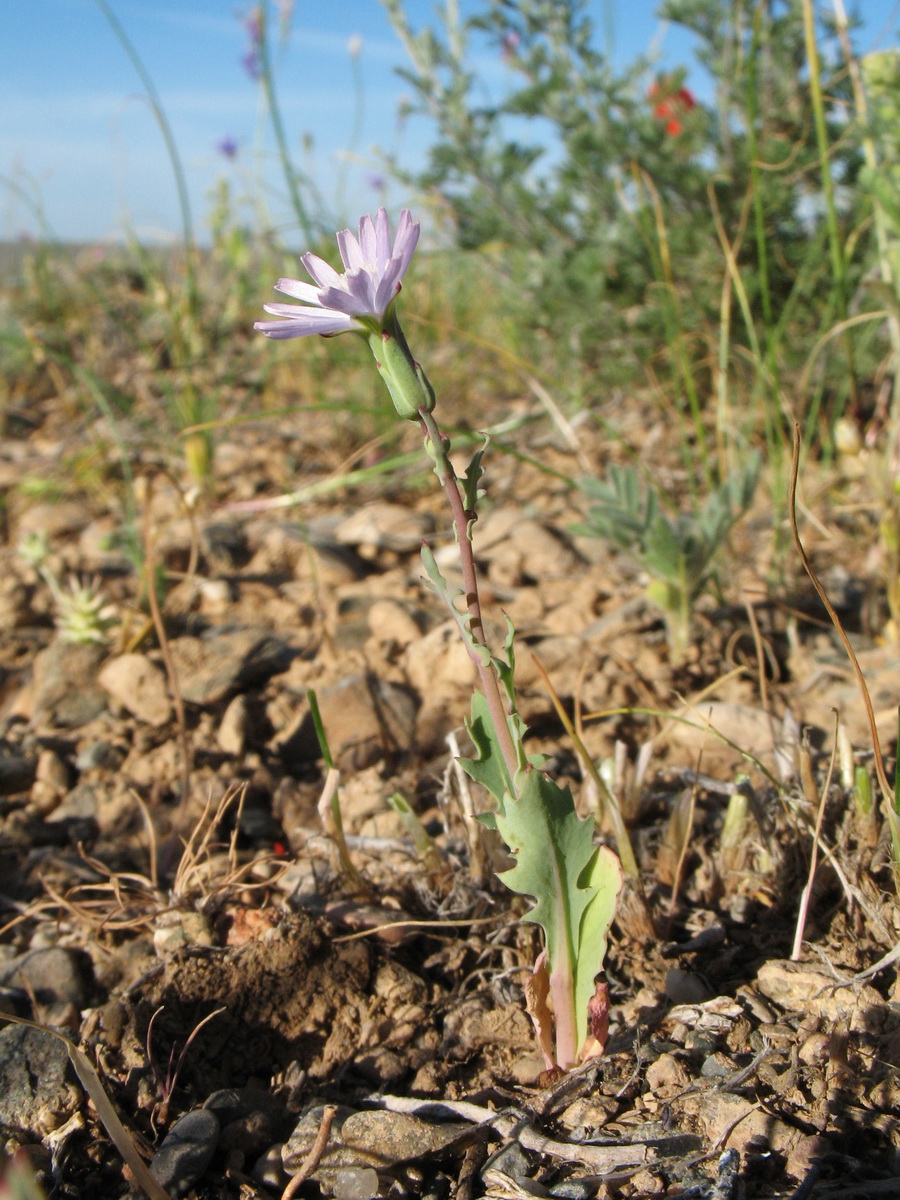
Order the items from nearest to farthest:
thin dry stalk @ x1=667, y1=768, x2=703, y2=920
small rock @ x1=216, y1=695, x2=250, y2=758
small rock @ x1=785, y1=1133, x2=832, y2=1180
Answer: small rock @ x1=785, y1=1133, x2=832, y2=1180 < thin dry stalk @ x1=667, y1=768, x2=703, y2=920 < small rock @ x1=216, y1=695, x2=250, y2=758

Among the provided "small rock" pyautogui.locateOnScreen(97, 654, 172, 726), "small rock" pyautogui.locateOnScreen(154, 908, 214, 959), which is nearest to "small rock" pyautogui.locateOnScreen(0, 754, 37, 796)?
"small rock" pyautogui.locateOnScreen(97, 654, 172, 726)

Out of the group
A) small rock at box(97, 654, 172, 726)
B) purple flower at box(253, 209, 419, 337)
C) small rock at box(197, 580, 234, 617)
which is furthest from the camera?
small rock at box(197, 580, 234, 617)

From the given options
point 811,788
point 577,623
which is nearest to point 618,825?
point 811,788

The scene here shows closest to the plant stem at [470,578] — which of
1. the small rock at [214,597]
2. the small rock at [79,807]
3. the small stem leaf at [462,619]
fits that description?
the small stem leaf at [462,619]

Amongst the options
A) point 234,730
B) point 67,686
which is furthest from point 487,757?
point 67,686

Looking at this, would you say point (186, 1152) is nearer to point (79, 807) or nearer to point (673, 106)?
point (79, 807)

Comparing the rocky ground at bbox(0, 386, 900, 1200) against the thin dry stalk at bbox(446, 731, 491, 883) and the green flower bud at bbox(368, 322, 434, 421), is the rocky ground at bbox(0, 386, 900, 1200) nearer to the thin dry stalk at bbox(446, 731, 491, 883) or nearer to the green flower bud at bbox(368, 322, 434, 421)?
the thin dry stalk at bbox(446, 731, 491, 883)
